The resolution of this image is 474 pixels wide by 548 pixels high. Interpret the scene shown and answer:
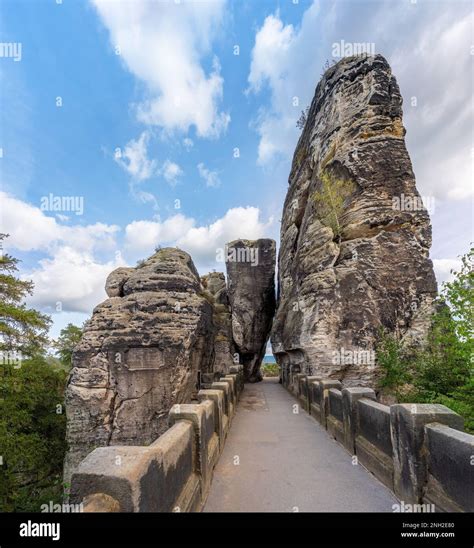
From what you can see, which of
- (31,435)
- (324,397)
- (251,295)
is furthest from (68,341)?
(324,397)

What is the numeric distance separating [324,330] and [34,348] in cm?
1384

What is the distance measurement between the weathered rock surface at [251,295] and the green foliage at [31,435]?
560 inches

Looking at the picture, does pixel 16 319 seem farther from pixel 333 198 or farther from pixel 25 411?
pixel 333 198

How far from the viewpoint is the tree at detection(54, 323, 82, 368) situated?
21.7m

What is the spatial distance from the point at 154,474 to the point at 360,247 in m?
11.4

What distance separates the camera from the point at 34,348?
13234mm

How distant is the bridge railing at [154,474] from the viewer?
1863 millimetres

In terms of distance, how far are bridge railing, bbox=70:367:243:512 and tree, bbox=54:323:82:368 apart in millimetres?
21983

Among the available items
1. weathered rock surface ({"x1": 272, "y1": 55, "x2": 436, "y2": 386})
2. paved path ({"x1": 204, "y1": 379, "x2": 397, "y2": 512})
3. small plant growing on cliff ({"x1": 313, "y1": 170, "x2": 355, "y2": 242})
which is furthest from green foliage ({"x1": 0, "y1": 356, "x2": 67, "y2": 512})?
small plant growing on cliff ({"x1": 313, "y1": 170, "x2": 355, "y2": 242})

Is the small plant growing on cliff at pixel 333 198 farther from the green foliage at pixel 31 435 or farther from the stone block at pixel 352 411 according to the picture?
the green foliage at pixel 31 435

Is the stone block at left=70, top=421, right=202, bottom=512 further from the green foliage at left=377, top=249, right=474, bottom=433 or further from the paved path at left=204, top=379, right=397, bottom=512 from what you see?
the green foliage at left=377, top=249, right=474, bottom=433
